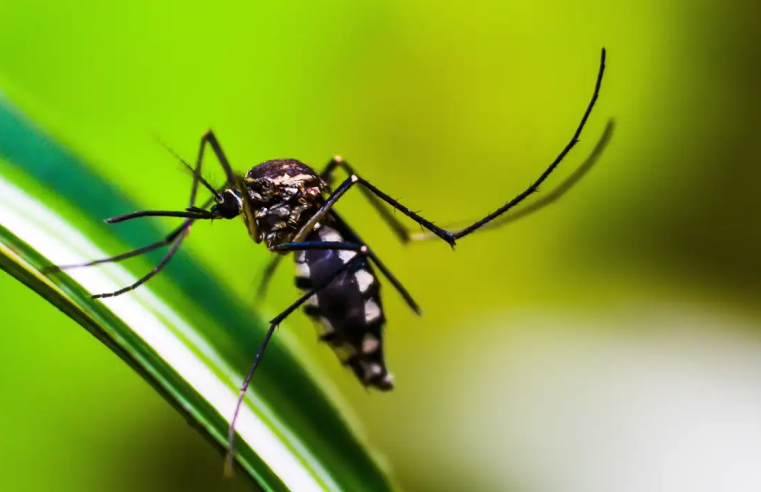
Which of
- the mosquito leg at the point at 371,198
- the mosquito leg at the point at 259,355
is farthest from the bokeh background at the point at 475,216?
the mosquito leg at the point at 259,355

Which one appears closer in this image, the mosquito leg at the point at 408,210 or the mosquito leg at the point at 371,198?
the mosquito leg at the point at 408,210

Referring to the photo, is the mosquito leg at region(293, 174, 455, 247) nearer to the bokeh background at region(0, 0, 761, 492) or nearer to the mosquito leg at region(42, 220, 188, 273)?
the mosquito leg at region(42, 220, 188, 273)

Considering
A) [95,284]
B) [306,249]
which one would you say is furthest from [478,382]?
[95,284]

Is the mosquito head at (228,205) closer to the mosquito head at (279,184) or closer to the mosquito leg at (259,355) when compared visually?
the mosquito head at (279,184)

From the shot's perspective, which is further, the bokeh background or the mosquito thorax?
the bokeh background

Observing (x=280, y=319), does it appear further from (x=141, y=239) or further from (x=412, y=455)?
(x=412, y=455)

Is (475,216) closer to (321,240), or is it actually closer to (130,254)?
(321,240)

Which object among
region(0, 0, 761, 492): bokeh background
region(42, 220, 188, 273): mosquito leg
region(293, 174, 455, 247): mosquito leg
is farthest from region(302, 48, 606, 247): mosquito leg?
region(0, 0, 761, 492): bokeh background
